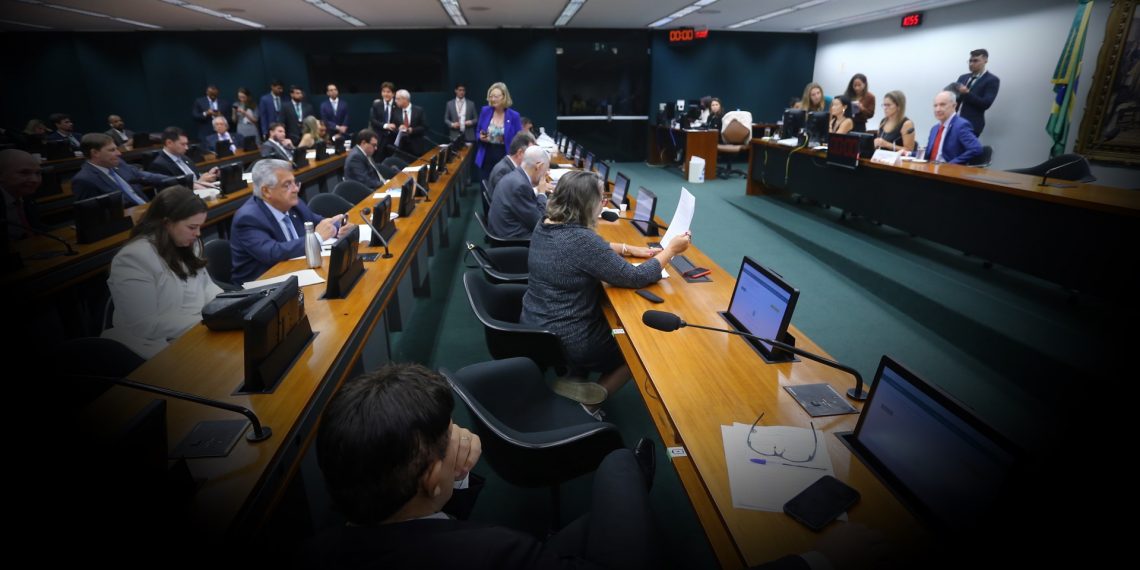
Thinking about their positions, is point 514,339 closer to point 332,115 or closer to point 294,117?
point 294,117

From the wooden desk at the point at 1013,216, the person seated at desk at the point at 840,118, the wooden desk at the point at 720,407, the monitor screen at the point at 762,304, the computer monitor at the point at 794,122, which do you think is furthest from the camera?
the computer monitor at the point at 794,122

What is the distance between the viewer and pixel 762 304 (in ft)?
Result: 6.15

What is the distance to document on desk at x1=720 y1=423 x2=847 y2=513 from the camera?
48.2 inches

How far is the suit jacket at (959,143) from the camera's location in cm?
518

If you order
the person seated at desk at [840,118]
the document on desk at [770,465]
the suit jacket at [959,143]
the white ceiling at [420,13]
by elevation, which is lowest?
the document on desk at [770,465]

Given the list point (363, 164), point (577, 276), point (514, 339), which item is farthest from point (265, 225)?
point (363, 164)

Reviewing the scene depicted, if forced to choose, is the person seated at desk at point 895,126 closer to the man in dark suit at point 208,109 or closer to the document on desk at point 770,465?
the document on desk at point 770,465

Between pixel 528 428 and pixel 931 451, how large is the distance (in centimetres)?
120

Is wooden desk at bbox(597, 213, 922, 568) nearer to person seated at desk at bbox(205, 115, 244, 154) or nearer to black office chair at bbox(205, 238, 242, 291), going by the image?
black office chair at bbox(205, 238, 242, 291)

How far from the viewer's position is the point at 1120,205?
10.6 feet

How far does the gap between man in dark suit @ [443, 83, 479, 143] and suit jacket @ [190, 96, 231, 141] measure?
15.0 feet

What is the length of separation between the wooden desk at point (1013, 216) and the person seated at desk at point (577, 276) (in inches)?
117

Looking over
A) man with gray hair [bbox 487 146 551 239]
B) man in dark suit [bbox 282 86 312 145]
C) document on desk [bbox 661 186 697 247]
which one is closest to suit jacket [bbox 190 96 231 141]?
man in dark suit [bbox 282 86 312 145]

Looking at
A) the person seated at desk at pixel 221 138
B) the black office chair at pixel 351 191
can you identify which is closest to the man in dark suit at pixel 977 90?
the black office chair at pixel 351 191
